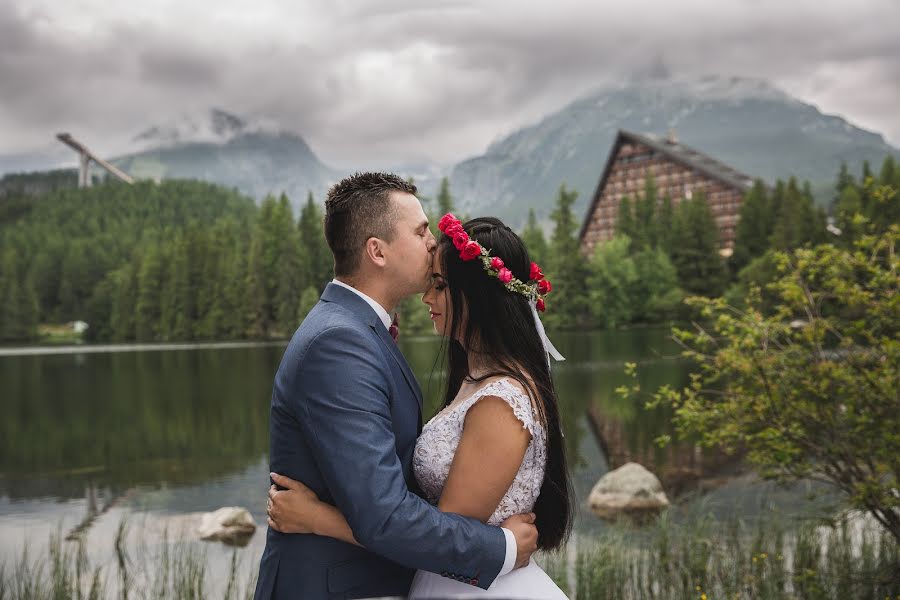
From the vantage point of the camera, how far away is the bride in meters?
2.31

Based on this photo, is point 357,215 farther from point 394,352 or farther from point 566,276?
point 566,276

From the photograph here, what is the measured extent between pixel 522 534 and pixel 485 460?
284 mm

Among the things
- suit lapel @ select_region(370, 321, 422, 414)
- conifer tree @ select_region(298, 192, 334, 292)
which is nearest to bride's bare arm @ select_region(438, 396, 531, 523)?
suit lapel @ select_region(370, 321, 422, 414)

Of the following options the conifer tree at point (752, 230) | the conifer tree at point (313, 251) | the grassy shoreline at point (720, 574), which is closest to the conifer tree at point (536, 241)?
the conifer tree at point (752, 230)

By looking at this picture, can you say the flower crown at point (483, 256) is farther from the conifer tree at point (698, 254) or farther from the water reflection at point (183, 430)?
the conifer tree at point (698, 254)

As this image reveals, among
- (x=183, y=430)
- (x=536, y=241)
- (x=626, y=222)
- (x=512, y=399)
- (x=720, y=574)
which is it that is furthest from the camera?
(x=626, y=222)

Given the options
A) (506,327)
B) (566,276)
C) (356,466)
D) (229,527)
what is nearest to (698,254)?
(566,276)

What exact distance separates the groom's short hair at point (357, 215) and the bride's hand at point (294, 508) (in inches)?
25.2

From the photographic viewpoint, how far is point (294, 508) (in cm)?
228

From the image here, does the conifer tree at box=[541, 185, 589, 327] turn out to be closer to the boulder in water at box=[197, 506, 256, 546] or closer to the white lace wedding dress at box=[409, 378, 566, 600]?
the boulder in water at box=[197, 506, 256, 546]

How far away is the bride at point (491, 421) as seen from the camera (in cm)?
231

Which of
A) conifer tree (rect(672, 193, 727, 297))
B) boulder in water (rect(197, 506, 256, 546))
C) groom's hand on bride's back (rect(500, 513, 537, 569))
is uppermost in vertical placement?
conifer tree (rect(672, 193, 727, 297))

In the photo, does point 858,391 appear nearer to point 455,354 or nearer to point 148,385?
point 455,354

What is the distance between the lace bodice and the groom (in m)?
0.05
